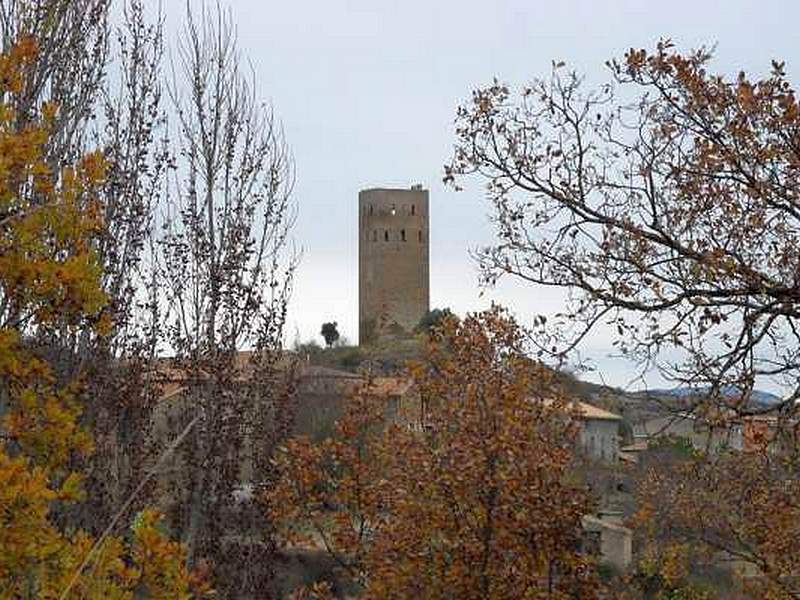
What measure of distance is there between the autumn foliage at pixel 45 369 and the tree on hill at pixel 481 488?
14.0 ft

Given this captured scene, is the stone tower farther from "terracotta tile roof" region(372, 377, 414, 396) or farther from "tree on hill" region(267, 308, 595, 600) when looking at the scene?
"tree on hill" region(267, 308, 595, 600)

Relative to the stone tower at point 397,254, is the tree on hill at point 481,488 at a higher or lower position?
lower

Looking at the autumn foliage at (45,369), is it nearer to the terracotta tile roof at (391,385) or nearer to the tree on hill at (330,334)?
the terracotta tile roof at (391,385)

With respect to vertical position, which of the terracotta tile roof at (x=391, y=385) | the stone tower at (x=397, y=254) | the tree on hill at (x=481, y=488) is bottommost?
the tree on hill at (x=481, y=488)

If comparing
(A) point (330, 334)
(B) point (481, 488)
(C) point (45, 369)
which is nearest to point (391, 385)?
(B) point (481, 488)

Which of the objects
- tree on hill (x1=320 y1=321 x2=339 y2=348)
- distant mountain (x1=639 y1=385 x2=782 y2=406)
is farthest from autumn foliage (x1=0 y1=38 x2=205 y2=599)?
tree on hill (x1=320 y1=321 x2=339 y2=348)

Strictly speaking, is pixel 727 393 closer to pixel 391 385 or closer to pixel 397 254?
pixel 391 385

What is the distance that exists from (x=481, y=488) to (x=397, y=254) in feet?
207

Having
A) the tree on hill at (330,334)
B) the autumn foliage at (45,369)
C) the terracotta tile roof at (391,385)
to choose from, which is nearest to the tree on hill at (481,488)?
the terracotta tile roof at (391,385)

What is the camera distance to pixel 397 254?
7294 cm

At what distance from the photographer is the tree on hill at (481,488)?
1006 centimetres

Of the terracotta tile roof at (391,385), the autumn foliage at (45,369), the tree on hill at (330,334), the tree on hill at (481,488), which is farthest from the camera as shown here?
the tree on hill at (330,334)

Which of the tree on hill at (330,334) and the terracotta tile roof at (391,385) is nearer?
the terracotta tile roof at (391,385)

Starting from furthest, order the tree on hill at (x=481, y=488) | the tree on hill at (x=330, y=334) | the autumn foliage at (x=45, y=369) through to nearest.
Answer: the tree on hill at (x=330, y=334) → the tree on hill at (x=481, y=488) → the autumn foliage at (x=45, y=369)
